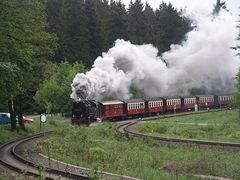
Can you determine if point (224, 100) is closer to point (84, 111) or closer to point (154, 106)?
point (154, 106)

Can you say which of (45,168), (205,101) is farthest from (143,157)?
(205,101)

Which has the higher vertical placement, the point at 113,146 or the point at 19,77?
the point at 19,77

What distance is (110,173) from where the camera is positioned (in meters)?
16.8

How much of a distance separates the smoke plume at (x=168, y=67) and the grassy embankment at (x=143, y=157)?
1746 cm

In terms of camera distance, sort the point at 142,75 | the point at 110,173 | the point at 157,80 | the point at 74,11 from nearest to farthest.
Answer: the point at 110,173
the point at 142,75
the point at 157,80
the point at 74,11

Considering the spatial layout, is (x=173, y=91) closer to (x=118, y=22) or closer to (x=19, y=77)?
(x=118, y=22)

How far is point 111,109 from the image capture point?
49125mm

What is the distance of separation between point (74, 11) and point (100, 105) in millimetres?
54073

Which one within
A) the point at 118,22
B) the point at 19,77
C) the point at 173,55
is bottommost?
the point at 19,77

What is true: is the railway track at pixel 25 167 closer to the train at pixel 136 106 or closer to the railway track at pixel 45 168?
the railway track at pixel 45 168

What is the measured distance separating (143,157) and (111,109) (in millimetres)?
27625

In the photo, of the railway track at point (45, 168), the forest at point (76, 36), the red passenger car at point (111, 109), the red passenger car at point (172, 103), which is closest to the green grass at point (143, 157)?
the railway track at point (45, 168)

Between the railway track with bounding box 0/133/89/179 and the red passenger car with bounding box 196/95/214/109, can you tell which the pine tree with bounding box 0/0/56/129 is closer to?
the railway track with bounding box 0/133/89/179

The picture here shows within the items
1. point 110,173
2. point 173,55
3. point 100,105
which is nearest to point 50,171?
point 110,173
